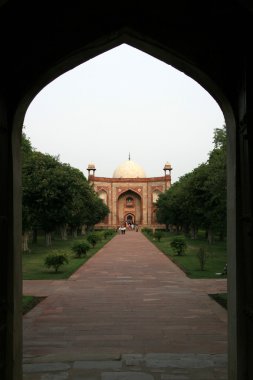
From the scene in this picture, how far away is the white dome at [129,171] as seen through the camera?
66381 millimetres

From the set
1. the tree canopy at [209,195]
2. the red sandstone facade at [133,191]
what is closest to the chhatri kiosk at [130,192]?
the red sandstone facade at [133,191]

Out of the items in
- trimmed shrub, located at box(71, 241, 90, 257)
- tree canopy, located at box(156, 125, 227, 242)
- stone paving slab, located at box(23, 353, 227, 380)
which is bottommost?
trimmed shrub, located at box(71, 241, 90, 257)

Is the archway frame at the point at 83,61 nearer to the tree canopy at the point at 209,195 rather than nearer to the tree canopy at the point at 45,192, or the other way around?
the tree canopy at the point at 209,195

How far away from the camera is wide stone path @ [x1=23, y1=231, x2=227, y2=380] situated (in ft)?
14.2

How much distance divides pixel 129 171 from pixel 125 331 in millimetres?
60912

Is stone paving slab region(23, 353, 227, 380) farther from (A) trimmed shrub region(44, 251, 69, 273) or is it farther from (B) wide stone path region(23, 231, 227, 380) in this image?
(A) trimmed shrub region(44, 251, 69, 273)

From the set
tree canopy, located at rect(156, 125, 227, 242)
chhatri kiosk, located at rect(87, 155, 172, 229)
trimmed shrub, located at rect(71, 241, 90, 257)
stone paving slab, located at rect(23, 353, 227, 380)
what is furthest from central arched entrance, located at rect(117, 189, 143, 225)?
stone paving slab, located at rect(23, 353, 227, 380)

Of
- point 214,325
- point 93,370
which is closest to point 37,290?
point 214,325

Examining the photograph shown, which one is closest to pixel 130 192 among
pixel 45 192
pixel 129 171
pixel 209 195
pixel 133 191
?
pixel 133 191

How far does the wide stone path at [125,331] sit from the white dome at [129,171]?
55.6 m

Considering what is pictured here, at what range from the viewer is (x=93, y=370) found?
14.1 feet

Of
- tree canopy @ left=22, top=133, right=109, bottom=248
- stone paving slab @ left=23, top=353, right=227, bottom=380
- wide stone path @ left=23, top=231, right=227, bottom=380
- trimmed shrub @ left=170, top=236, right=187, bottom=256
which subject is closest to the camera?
stone paving slab @ left=23, top=353, right=227, bottom=380

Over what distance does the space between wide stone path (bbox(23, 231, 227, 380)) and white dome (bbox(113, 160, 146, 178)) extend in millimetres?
55646

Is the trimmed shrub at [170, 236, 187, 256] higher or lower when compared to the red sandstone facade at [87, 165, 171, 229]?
lower
